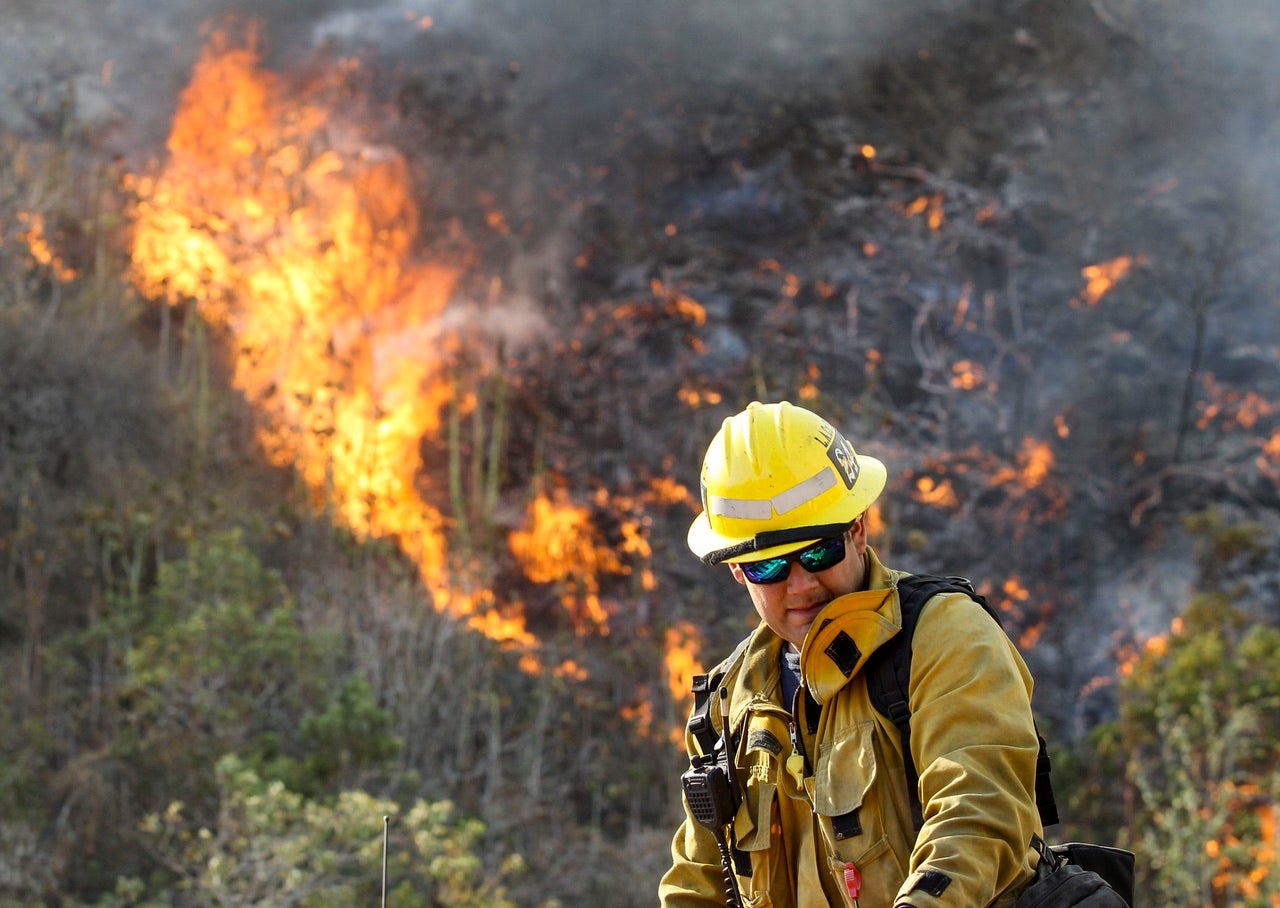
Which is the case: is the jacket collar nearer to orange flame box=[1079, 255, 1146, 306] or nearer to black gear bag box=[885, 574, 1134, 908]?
black gear bag box=[885, 574, 1134, 908]

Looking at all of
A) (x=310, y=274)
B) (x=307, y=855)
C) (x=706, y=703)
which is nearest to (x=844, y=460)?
(x=706, y=703)

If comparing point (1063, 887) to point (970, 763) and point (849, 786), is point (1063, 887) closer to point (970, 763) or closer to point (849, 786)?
point (970, 763)

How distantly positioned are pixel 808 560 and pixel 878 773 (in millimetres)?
475

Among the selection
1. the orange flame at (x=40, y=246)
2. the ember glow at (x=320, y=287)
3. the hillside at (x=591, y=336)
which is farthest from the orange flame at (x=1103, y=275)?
the orange flame at (x=40, y=246)

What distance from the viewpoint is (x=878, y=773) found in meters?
2.91

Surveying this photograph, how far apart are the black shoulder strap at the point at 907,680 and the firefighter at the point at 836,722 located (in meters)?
0.02

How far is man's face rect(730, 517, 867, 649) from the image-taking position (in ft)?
10.3

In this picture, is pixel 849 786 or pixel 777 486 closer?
pixel 849 786

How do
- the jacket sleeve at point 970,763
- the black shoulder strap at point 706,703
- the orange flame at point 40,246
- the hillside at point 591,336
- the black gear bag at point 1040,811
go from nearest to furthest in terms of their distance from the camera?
the jacket sleeve at point 970,763 < the black gear bag at point 1040,811 < the black shoulder strap at point 706,703 < the hillside at point 591,336 < the orange flame at point 40,246

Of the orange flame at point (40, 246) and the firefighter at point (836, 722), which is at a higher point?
the orange flame at point (40, 246)

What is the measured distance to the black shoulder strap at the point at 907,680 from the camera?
2904 millimetres

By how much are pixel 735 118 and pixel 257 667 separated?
43.9ft

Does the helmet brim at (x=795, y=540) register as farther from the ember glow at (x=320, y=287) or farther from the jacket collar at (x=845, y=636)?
the ember glow at (x=320, y=287)

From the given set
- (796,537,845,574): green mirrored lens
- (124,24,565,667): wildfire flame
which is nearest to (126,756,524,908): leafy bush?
(796,537,845,574): green mirrored lens
